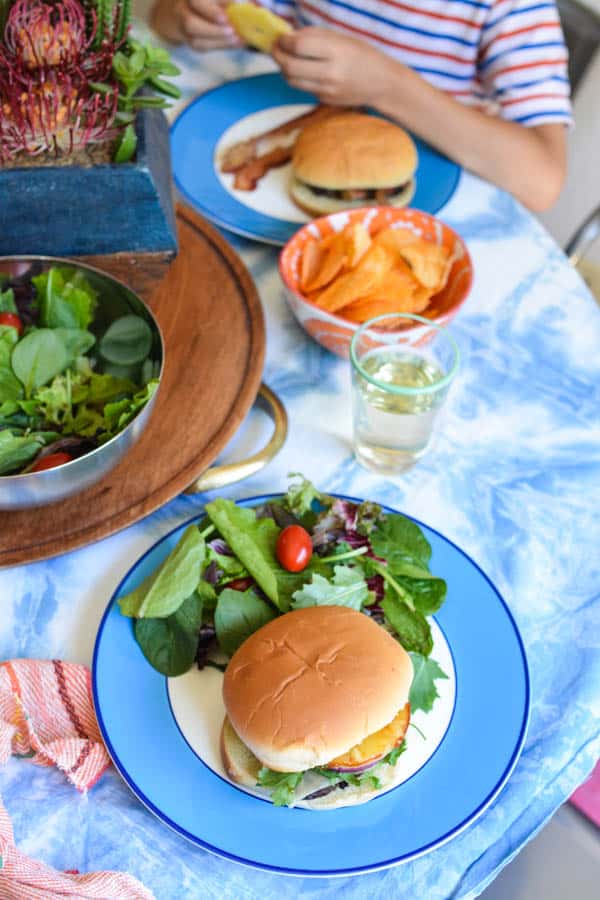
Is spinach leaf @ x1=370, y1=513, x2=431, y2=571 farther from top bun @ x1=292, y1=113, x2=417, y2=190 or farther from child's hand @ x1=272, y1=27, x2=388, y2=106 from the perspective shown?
child's hand @ x1=272, y1=27, x2=388, y2=106

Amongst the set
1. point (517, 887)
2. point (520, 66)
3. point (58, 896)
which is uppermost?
point (520, 66)

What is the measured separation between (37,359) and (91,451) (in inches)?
6.1

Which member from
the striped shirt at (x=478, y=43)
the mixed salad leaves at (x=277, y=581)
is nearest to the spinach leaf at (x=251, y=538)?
the mixed salad leaves at (x=277, y=581)

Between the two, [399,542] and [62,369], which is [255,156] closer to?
[62,369]

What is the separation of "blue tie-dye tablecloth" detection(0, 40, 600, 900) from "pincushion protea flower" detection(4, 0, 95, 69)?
14.2 inches

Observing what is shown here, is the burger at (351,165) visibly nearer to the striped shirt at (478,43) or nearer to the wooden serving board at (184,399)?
the wooden serving board at (184,399)

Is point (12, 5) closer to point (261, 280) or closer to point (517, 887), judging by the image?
point (261, 280)

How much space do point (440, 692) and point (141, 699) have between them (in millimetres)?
256

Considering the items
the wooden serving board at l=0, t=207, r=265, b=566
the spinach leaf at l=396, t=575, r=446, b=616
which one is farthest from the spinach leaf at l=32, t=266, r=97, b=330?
the spinach leaf at l=396, t=575, r=446, b=616

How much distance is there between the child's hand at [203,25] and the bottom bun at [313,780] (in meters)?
1.26

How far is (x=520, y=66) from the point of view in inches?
54.9

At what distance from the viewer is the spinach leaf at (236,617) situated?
70 centimetres

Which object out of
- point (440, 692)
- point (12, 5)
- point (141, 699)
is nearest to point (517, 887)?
point (440, 692)

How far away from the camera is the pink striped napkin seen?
57cm
